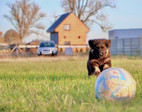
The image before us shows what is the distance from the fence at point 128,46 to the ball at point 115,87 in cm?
3099

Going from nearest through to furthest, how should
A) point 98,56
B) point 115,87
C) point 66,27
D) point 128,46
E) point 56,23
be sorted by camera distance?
1. point 115,87
2. point 98,56
3. point 128,46
4. point 66,27
5. point 56,23

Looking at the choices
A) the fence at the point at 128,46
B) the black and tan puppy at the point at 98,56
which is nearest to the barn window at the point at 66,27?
the fence at the point at 128,46

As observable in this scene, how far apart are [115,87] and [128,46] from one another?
3324cm

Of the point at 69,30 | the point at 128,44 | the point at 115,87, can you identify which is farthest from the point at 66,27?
the point at 115,87

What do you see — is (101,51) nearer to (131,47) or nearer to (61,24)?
→ (131,47)

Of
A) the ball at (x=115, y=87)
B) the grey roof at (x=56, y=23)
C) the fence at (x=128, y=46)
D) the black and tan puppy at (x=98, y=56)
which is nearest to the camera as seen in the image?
the ball at (x=115, y=87)

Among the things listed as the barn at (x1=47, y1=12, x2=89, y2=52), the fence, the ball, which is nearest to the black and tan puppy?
the ball

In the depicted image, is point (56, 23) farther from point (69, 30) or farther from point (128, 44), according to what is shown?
point (128, 44)

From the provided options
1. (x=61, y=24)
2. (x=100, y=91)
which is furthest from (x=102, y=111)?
(x=61, y=24)

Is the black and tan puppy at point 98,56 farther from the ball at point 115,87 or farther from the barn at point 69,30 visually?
the barn at point 69,30

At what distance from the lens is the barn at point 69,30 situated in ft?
154

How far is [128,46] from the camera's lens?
37.0 meters

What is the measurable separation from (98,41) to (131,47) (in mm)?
29221

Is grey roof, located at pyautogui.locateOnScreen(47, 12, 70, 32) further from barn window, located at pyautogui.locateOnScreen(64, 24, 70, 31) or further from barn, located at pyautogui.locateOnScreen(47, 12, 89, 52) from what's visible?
barn window, located at pyautogui.locateOnScreen(64, 24, 70, 31)
